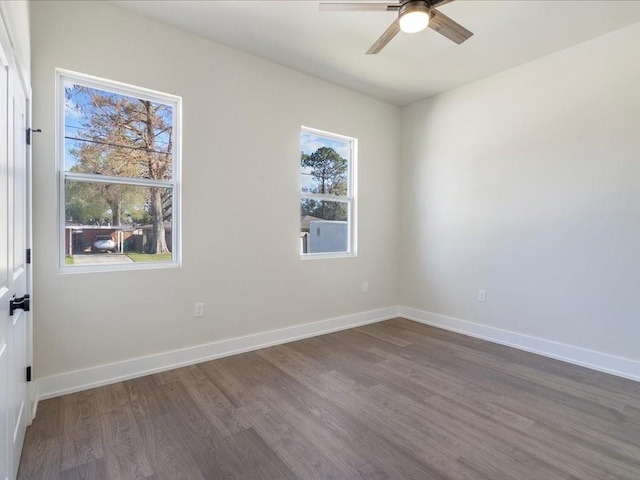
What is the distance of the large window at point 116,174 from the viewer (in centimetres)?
247

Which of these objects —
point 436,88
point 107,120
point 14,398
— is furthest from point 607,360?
point 107,120

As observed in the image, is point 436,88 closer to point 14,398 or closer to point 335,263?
point 335,263

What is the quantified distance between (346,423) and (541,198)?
9.30ft

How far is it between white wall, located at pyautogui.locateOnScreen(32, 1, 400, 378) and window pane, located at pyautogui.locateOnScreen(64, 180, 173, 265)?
0.14m

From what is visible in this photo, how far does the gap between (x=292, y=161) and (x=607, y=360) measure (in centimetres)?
345

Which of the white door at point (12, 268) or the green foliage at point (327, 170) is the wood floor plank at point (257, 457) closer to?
the white door at point (12, 268)

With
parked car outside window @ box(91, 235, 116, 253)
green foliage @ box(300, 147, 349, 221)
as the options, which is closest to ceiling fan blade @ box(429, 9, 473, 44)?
green foliage @ box(300, 147, 349, 221)

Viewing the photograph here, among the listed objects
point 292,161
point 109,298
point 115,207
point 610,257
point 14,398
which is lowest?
point 14,398

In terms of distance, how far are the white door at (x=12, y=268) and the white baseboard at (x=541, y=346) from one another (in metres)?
3.90

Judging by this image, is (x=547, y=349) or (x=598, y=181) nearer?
(x=598, y=181)

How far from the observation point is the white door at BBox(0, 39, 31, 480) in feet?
4.31

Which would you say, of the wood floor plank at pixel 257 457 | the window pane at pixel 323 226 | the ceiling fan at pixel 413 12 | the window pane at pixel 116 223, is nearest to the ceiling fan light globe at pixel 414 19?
the ceiling fan at pixel 413 12

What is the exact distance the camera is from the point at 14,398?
1.59m

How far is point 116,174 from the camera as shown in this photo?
105 inches
